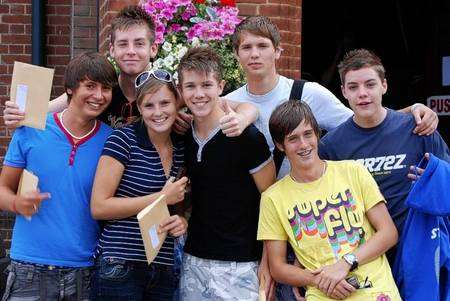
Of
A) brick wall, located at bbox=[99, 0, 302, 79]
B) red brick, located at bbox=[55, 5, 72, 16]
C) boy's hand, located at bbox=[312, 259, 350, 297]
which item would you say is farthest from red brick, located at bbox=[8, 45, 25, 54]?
boy's hand, located at bbox=[312, 259, 350, 297]

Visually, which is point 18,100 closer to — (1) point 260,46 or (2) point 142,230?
(2) point 142,230

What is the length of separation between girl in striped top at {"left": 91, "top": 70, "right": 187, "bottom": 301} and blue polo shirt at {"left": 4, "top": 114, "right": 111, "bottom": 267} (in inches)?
4.6

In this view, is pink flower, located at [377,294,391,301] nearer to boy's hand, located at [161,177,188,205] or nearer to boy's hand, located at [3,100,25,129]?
boy's hand, located at [161,177,188,205]

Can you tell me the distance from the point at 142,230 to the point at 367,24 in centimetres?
704

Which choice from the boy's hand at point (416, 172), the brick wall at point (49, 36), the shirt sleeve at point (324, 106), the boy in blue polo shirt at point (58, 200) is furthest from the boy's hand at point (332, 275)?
the brick wall at point (49, 36)

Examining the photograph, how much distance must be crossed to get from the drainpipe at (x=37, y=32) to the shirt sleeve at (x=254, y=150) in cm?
394

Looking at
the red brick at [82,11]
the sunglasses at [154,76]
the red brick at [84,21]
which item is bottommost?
the sunglasses at [154,76]

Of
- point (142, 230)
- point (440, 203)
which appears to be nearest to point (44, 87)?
point (142, 230)

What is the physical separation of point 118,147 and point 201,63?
579 mm

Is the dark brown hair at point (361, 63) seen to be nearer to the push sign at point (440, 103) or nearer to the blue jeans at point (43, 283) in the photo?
the blue jeans at point (43, 283)

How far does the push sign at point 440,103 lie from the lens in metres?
9.46

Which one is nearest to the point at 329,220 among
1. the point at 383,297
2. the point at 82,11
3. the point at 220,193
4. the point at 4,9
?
the point at 383,297

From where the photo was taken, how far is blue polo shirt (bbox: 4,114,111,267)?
363 cm

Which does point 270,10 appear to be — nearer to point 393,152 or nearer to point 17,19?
point 393,152
